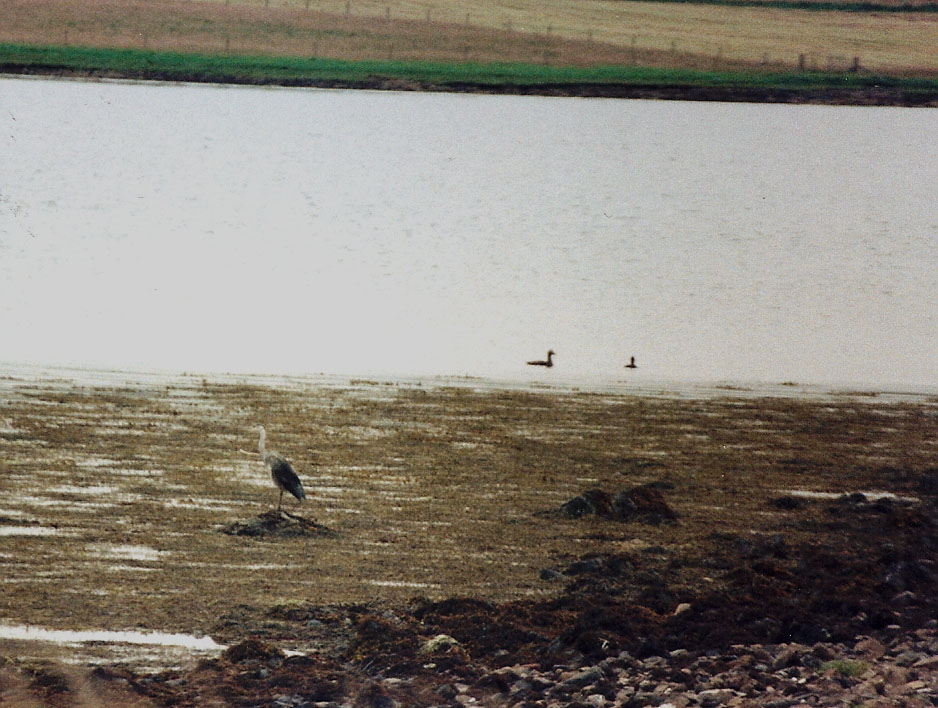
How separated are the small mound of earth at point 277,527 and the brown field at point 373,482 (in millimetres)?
110

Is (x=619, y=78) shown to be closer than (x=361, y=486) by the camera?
No

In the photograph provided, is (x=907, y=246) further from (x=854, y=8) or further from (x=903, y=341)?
(x=854, y=8)

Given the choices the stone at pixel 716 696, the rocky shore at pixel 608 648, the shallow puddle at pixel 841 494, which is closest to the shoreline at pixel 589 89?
the shallow puddle at pixel 841 494

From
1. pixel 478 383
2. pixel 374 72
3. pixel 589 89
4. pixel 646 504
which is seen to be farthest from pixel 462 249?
pixel 589 89

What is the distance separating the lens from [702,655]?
8445 mm

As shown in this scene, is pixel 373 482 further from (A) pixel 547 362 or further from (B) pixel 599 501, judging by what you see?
(A) pixel 547 362

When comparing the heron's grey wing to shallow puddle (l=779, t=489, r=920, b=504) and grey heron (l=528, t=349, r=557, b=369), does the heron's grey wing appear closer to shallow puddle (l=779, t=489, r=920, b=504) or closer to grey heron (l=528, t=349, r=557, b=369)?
shallow puddle (l=779, t=489, r=920, b=504)

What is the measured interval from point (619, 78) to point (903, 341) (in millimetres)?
49184

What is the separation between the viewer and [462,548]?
33.3 ft

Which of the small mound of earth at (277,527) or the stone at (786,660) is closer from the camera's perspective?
the stone at (786,660)

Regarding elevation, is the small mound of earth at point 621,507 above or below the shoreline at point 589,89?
below

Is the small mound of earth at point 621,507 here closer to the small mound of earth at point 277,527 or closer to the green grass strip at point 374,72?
the small mound of earth at point 277,527

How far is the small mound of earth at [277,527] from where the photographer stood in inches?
399

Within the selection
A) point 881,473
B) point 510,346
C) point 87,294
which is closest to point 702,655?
point 881,473
